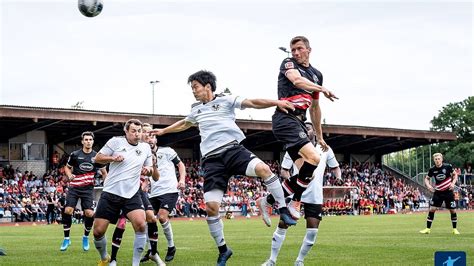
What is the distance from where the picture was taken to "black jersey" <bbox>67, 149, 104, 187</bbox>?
1784 centimetres

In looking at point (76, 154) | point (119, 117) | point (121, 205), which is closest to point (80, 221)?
point (119, 117)

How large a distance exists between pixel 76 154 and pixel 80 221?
2447 cm

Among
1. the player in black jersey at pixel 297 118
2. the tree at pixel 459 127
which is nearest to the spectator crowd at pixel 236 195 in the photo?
the player in black jersey at pixel 297 118

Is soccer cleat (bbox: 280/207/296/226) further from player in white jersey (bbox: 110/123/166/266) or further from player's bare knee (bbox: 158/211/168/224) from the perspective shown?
player's bare knee (bbox: 158/211/168/224)

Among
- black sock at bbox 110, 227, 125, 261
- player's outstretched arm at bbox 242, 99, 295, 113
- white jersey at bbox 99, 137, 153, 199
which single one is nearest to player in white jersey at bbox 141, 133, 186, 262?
black sock at bbox 110, 227, 125, 261

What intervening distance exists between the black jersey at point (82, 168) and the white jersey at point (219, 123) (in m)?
7.48

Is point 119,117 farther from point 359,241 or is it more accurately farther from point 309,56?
point 309,56

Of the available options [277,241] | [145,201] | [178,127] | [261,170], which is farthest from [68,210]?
[261,170]

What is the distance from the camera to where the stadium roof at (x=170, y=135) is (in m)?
47.6

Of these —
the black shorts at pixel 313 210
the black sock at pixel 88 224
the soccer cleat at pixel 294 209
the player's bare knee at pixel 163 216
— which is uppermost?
the soccer cleat at pixel 294 209

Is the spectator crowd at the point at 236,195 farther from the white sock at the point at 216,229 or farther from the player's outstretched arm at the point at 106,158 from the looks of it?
the white sock at the point at 216,229

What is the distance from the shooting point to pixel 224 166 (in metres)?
10.7

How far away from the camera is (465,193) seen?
67.8 meters

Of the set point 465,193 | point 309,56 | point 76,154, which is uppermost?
point 309,56
